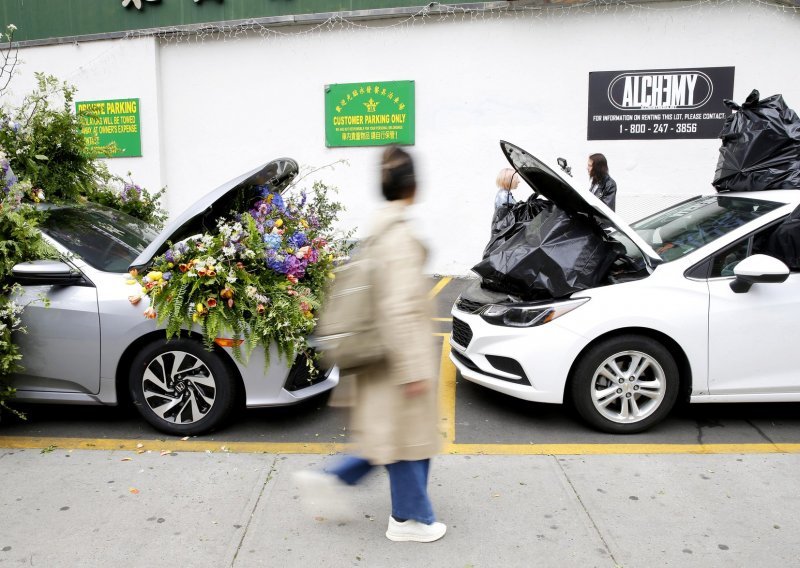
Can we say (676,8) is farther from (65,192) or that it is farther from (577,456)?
(65,192)

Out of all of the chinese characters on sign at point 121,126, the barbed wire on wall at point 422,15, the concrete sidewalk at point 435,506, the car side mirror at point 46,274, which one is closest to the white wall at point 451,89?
the barbed wire on wall at point 422,15

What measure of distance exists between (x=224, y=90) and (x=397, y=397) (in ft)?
28.8

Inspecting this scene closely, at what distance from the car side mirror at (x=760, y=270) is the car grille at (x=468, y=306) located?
5.40ft

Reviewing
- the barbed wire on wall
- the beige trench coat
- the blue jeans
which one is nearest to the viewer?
the beige trench coat

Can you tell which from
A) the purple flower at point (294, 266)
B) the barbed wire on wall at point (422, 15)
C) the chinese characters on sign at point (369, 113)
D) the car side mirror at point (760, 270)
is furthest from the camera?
the chinese characters on sign at point (369, 113)

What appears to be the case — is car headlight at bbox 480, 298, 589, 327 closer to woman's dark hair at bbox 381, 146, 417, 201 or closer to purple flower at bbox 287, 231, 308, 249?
purple flower at bbox 287, 231, 308, 249

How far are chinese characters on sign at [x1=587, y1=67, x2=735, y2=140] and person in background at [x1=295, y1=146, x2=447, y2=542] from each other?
7.33m

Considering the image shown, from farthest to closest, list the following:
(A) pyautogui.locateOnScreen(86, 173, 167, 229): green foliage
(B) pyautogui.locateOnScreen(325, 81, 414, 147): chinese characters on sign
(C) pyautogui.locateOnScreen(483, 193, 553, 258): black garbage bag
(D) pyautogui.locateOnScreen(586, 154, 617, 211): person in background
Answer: (B) pyautogui.locateOnScreen(325, 81, 414, 147): chinese characters on sign → (D) pyautogui.locateOnScreen(586, 154, 617, 211): person in background → (A) pyautogui.locateOnScreen(86, 173, 167, 229): green foliage → (C) pyautogui.locateOnScreen(483, 193, 553, 258): black garbage bag

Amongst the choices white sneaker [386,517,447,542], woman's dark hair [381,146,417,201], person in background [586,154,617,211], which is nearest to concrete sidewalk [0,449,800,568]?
white sneaker [386,517,447,542]

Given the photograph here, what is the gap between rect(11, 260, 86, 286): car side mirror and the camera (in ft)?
14.1

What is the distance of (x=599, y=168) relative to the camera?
7.57 m

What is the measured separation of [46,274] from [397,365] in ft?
8.73

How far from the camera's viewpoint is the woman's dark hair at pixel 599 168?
24.8ft

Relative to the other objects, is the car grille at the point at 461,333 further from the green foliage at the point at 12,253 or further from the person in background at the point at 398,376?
the green foliage at the point at 12,253
